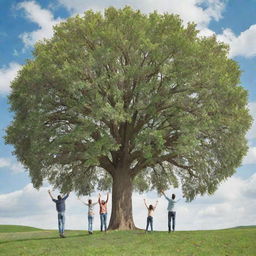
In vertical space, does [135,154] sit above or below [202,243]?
above

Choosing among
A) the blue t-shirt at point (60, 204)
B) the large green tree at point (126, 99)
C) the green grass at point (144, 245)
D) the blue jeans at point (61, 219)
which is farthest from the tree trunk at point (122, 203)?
the blue t-shirt at point (60, 204)

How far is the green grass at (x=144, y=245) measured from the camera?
23.5 metres

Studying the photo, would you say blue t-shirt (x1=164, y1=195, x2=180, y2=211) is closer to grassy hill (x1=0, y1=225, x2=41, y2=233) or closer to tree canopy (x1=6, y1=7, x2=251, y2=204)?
tree canopy (x1=6, y1=7, x2=251, y2=204)

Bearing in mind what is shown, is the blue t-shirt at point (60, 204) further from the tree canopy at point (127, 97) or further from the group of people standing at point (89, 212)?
the tree canopy at point (127, 97)

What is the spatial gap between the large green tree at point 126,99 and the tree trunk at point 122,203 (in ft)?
0.28

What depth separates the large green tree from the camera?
32.8m

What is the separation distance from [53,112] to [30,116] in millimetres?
2372

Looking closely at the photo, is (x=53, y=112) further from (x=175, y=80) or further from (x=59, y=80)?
(x=175, y=80)

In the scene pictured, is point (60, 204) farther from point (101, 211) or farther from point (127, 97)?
point (127, 97)

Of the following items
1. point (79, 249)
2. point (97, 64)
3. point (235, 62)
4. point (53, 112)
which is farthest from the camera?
point (235, 62)

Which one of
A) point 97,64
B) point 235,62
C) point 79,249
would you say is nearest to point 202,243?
point 79,249

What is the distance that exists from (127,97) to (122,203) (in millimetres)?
9090

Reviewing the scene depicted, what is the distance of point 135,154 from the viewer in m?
36.5

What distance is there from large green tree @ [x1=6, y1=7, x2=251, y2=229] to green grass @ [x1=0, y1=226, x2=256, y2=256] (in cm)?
649
